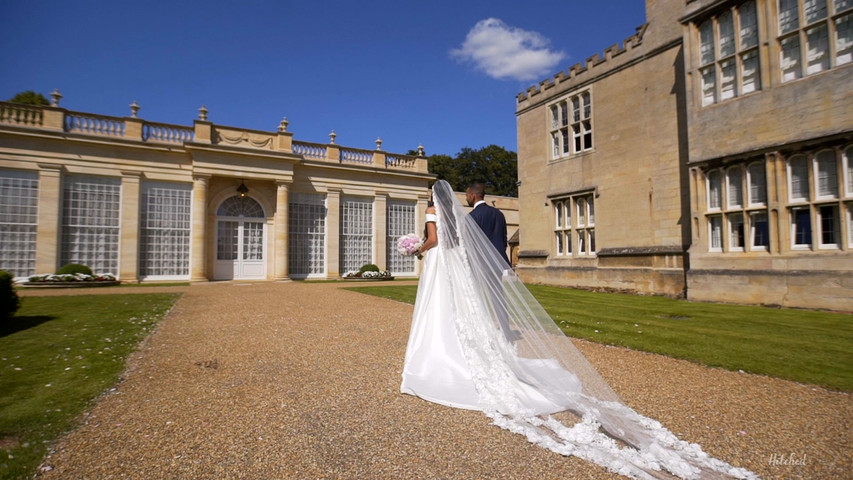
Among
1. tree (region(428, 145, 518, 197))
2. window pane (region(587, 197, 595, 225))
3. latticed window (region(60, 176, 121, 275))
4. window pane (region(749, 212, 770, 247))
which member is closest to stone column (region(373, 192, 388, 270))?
window pane (region(587, 197, 595, 225))

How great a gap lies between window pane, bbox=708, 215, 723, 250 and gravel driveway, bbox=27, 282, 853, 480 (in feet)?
25.0

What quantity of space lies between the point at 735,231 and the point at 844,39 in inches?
183

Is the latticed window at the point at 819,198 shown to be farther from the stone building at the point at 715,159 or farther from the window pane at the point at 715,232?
the window pane at the point at 715,232

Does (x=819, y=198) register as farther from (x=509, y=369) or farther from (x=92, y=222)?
(x=92, y=222)

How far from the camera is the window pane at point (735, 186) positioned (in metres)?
10.5

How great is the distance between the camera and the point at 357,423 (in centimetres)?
309

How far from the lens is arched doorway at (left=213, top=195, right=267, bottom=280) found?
61.7 feet

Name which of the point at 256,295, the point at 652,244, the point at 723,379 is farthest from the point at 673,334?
the point at 256,295

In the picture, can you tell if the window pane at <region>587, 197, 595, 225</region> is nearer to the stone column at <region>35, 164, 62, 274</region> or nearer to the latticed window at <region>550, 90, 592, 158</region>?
the latticed window at <region>550, 90, 592, 158</region>

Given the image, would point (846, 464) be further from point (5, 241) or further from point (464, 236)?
point (5, 241)

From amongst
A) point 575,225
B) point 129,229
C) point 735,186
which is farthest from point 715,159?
point 129,229

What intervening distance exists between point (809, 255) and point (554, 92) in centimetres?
1047

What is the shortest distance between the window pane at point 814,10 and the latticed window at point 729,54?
0.98 meters

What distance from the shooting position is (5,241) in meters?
15.4
